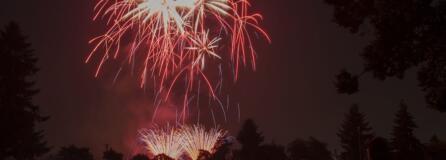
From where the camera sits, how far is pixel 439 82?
76.7ft

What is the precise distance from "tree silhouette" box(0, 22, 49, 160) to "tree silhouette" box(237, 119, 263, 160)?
49554 millimetres

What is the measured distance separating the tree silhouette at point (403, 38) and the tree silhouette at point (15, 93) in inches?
1022

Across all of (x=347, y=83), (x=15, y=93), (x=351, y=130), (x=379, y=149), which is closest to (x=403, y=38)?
(x=347, y=83)

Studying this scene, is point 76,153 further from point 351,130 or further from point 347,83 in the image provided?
point 347,83

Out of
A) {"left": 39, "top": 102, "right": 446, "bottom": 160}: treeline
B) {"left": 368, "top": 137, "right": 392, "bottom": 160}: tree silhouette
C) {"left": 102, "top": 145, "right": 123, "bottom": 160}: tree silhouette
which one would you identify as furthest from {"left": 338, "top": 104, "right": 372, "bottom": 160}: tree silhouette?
{"left": 368, "top": 137, "right": 392, "bottom": 160}: tree silhouette

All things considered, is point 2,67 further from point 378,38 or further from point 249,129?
point 249,129

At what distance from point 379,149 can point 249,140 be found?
92.6m

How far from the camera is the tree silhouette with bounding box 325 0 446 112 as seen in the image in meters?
22.2

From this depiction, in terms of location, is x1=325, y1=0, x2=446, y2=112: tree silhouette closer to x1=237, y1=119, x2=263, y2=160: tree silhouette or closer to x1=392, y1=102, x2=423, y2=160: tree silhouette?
x1=392, y1=102, x2=423, y2=160: tree silhouette

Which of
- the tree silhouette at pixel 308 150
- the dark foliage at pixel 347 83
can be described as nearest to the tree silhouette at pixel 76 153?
the tree silhouette at pixel 308 150

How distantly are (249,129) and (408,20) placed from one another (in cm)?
7673

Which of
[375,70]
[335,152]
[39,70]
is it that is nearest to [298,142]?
[335,152]

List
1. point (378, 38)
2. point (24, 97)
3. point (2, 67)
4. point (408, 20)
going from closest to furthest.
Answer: point (408, 20), point (378, 38), point (2, 67), point (24, 97)

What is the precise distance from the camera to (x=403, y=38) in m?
22.9
